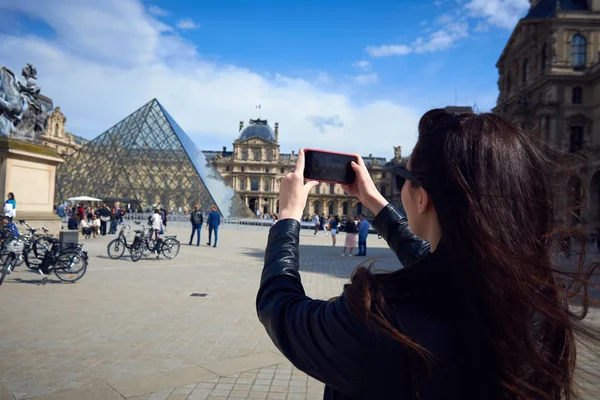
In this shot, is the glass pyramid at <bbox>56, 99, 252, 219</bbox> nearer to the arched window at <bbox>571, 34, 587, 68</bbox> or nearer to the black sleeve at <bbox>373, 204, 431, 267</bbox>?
the arched window at <bbox>571, 34, 587, 68</bbox>

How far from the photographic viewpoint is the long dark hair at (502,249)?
0.79m

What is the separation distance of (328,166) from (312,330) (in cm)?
54

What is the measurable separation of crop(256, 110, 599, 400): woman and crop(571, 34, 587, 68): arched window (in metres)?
36.4

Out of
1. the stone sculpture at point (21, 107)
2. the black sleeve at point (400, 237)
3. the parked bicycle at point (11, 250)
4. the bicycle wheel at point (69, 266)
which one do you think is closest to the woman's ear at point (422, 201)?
the black sleeve at point (400, 237)

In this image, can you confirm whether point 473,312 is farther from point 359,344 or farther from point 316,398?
point 316,398

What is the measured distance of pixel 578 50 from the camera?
100.0ft

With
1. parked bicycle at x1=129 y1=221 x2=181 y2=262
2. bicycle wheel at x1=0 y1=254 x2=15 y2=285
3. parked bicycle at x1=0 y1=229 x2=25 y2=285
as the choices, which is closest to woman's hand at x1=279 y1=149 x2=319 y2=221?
bicycle wheel at x1=0 y1=254 x2=15 y2=285

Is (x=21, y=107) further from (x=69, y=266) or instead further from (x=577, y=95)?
(x=577, y=95)

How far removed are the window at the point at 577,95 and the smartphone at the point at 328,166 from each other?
115 ft

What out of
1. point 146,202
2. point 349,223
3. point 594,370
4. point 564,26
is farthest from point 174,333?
point 564,26

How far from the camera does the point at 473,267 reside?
796 millimetres

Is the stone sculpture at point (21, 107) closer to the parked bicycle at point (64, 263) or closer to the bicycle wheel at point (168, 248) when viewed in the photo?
the bicycle wheel at point (168, 248)

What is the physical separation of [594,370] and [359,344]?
402cm

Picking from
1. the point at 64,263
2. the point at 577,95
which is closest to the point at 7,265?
the point at 64,263
